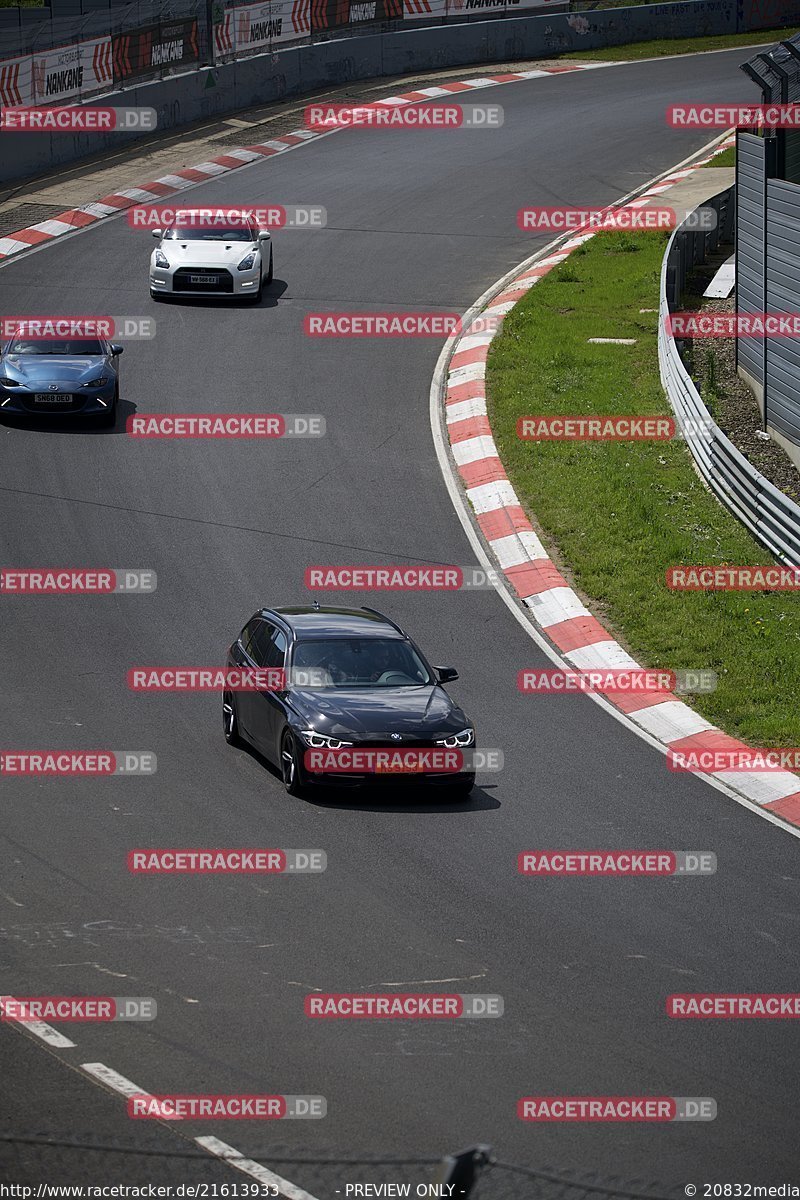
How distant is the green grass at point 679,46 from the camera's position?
4931cm

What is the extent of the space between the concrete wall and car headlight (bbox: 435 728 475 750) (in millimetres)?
25640

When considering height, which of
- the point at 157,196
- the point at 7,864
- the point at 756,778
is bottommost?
the point at 756,778

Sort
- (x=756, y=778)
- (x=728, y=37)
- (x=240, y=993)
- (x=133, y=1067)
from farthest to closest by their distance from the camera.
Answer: (x=728, y=37)
(x=756, y=778)
(x=240, y=993)
(x=133, y=1067)

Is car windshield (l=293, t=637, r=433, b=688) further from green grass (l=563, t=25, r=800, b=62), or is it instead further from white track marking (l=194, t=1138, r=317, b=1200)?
green grass (l=563, t=25, r=800, b=62)

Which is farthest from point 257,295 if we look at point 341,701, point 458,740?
point 458,740

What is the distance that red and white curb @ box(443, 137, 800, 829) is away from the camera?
14.2 metres

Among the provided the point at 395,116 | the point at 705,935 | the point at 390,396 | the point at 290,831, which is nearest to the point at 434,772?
the point at 290,831

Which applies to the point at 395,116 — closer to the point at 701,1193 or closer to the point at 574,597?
the point at 574,597

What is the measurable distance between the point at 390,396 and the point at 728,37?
3317 cm

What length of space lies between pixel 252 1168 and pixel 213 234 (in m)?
23.9

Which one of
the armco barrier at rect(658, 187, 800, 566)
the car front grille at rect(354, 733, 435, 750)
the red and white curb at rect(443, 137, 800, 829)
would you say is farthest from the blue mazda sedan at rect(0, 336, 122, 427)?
the car front grille at rect(354, 733, 435, 750)

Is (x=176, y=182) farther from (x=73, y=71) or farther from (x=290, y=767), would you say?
(x=290, y=767)

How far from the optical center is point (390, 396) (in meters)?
25.2

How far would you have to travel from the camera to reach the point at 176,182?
117ft
